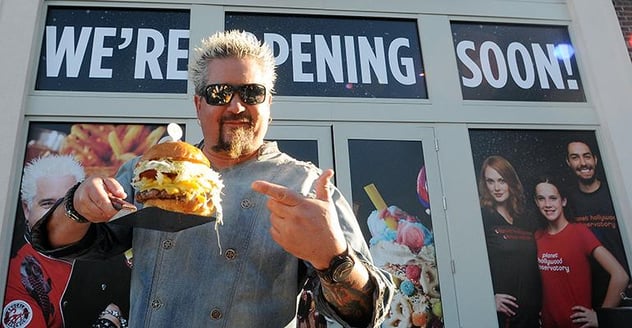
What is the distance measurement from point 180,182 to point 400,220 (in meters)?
3.13

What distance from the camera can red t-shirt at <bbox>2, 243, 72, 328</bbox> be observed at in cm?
402

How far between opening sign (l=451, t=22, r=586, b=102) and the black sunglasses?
3997 mm

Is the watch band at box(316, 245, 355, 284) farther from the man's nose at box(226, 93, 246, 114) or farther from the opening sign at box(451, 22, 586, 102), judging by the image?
the opening sign at box(451, 22, 586, 102)

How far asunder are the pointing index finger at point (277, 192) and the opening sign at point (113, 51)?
12.7 feet

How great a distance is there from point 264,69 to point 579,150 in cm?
454

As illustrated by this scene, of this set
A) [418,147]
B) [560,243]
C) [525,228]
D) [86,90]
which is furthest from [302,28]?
[560,243]

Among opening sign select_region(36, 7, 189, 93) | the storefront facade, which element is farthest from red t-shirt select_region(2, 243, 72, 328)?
opening sign select_region(36, 7, 189, 93)

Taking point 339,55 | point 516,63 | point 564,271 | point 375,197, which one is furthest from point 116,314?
point 516,63

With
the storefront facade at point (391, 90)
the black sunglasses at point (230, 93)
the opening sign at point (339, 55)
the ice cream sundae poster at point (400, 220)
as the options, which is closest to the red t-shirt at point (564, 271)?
the storefront facade at point (391, 90)

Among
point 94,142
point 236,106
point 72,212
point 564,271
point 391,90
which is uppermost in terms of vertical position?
point 391,90

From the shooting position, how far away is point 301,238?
4.00 ft

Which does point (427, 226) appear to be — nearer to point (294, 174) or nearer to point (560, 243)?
point (560, 243)

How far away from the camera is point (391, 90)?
5.12m

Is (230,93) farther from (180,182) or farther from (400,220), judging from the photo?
(400,220)
